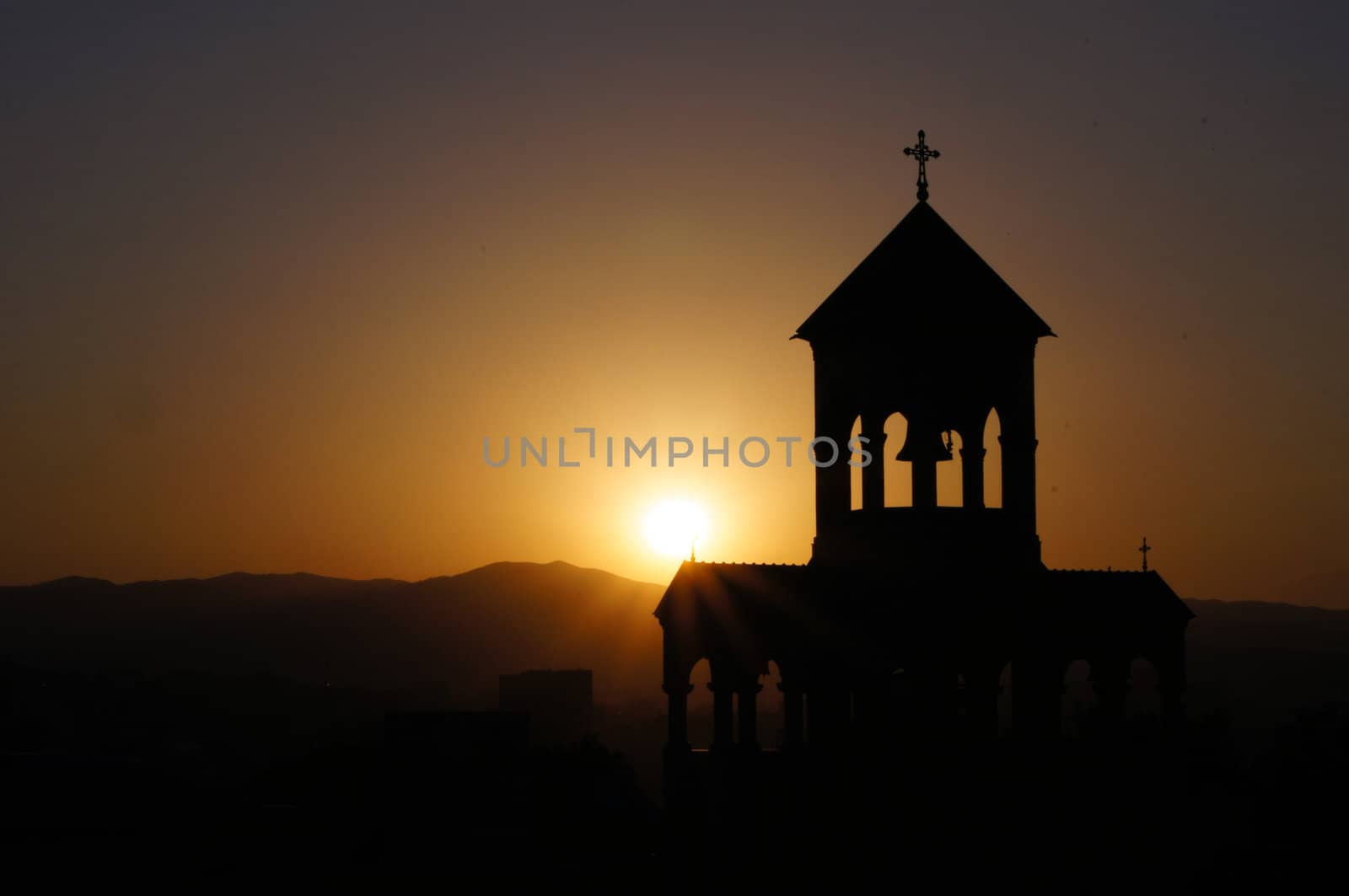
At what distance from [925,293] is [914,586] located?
4935 mm

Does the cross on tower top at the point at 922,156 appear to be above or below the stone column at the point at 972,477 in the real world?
above

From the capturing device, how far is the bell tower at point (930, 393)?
88.0 ft

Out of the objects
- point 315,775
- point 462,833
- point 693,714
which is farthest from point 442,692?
point 462,833

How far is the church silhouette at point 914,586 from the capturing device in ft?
86.5

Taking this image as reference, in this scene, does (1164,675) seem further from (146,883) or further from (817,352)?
A: (146,883)

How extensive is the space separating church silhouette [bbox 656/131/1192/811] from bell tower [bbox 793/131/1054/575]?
29mm

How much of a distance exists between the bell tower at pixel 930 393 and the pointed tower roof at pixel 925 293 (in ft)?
0.07

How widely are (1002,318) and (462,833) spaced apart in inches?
509

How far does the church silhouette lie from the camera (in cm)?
2636

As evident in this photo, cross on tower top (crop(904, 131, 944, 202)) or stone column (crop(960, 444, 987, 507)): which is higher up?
cross on tower top (crop(904, 131, 944, 202))

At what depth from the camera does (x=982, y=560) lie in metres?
26.7

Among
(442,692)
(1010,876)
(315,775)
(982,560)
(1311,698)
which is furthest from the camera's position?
(1311,698)

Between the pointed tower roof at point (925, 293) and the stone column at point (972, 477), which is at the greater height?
the pointed tower roof at point (925, 293)

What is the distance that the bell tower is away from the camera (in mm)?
26828
